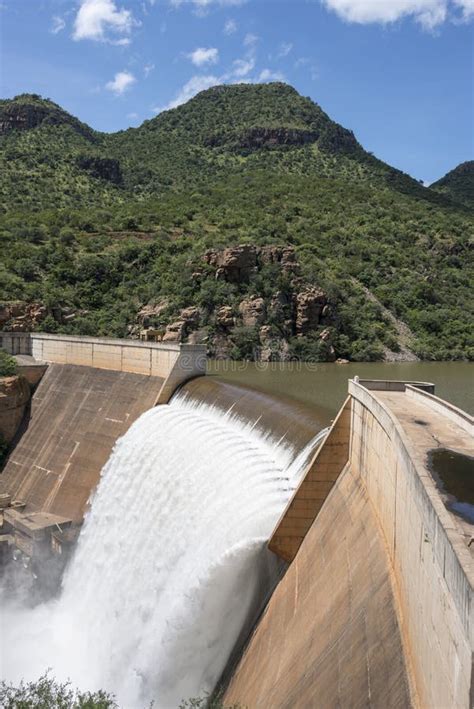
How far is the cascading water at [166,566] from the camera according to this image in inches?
464

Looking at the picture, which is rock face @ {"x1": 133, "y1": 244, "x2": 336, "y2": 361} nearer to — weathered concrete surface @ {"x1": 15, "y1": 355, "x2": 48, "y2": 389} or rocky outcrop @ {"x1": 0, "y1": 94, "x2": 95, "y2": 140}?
weathered concrete surface @ {"x1": 15, "y1": 355, "x2": 48, "y2": 389}

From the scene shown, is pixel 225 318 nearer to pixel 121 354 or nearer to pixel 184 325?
pixel 184 325

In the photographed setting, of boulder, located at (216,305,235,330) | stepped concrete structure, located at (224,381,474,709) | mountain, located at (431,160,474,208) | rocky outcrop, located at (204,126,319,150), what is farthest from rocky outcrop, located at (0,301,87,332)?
mountain, located at (431,160,474,208)

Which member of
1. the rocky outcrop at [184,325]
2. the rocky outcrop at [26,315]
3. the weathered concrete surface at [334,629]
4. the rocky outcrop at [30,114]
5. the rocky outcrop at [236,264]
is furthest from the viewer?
the rocky outcrop at [30,114]

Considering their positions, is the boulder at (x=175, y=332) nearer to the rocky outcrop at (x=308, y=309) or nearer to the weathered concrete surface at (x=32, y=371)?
the rocky outcrop at (x=308, y=309)

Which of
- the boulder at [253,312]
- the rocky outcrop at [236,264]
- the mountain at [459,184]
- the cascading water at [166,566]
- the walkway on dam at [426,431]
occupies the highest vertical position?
the mountain at [459,184]

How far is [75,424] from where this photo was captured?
77.3 feet

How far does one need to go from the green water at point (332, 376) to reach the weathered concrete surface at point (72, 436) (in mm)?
3985

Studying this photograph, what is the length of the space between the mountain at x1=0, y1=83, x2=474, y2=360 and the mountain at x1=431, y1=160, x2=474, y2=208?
1070 inches

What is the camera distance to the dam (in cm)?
649

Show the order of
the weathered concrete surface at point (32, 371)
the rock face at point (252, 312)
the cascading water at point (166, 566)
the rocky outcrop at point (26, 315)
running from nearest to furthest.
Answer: the cascading water at point (166, 566)
the weathered concrete surface at point (32, 371)
the rocky outcrop at point (26, 315)
the rock face at point (252, 312)

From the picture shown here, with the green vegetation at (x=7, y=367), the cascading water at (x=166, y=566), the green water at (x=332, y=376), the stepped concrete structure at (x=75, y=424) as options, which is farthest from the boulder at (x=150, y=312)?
the cascading water at (x=166, y=566)

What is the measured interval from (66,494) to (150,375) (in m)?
5.36

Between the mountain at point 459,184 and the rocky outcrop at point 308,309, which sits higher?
the mountain at point 459,184
